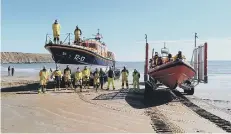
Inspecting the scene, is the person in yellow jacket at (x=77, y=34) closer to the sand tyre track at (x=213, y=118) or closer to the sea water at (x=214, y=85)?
the sea water at (x=214, y=85)

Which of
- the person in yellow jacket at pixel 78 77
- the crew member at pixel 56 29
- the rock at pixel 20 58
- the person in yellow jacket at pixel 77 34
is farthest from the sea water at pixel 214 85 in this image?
the rock at pixel 20 58

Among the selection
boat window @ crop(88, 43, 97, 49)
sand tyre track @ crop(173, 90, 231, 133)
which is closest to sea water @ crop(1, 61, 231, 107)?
sand tyre track @ crop(173, 90, 231, 133)

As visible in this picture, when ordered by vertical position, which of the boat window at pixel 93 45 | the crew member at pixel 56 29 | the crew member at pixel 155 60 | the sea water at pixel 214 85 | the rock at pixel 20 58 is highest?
the rock at pixel 20 58

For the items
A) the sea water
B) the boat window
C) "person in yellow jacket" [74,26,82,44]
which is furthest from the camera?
the boat window

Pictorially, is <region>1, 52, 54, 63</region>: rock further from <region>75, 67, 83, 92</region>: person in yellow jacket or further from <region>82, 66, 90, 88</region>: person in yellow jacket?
<region>75, 67, 83, 92</region>: person in yellow jacket

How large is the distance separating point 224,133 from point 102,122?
3.20 metres

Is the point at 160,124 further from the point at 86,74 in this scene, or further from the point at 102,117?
the point at 86,74

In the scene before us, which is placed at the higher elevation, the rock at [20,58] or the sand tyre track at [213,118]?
the rock at [20,58]

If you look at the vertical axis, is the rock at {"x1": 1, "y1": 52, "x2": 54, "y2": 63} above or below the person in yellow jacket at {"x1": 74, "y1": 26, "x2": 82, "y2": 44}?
above

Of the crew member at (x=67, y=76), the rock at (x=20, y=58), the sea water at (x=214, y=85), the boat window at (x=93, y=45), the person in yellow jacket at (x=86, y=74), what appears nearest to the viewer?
the sea water at (x=214, y=85)

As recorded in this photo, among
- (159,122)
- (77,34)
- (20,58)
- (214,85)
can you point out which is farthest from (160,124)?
(20,58)

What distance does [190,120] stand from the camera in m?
9.88

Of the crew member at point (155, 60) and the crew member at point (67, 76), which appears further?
the crew member at point (67, 76)

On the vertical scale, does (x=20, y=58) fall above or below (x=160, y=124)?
above
